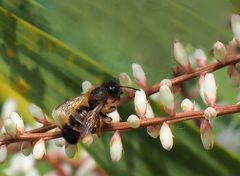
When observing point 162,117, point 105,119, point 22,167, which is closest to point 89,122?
point 105,119

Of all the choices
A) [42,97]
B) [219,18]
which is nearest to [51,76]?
[42,97]

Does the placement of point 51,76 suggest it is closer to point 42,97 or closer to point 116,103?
point 42,97

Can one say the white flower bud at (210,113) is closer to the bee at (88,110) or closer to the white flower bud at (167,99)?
the white flower bud at (167,99)

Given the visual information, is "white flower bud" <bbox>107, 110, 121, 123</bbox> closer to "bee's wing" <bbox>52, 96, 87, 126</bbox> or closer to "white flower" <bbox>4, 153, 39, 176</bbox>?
"bee's wing" <bbox>52, 96, 87, 126</bbox>

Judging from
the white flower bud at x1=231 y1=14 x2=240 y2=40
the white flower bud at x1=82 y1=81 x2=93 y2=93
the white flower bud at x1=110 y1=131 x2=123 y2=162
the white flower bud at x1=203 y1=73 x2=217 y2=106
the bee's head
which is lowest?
the white flower bud at x1=110 y1=131 x2=123 y2=162

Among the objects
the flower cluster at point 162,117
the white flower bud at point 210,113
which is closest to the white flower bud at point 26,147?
the flower cluster at point 162,117

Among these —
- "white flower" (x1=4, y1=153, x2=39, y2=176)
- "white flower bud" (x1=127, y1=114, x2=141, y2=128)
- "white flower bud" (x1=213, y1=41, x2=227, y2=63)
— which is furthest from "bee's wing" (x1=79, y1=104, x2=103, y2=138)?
"white flower" (x1=4, y1=153, x2=39, y2=176)

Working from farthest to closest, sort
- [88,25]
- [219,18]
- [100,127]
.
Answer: [88,25], [219,18], [100,127]
